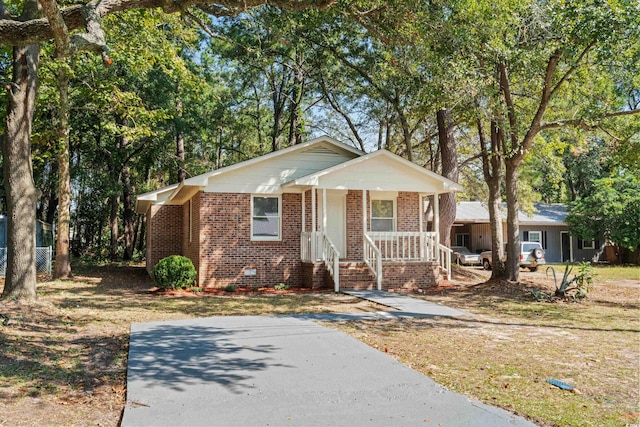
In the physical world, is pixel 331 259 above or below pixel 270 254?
below

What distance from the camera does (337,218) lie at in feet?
54.3

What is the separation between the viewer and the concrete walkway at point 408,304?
1076 cm

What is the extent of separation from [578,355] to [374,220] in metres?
10.1

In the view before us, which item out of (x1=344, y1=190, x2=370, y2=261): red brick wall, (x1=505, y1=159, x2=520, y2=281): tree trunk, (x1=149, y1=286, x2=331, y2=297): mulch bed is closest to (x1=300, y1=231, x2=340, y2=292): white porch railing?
(x1=149, y1=286, x2=331, y2=297): mulch bed

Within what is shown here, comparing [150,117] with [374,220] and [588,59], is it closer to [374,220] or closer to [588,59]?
[374,220]

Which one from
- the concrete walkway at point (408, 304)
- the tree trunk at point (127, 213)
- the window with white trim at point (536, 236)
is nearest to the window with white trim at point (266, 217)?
the concrete walkway at point (408, 304)

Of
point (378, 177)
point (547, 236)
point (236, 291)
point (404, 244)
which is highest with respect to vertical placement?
point (378, 177)

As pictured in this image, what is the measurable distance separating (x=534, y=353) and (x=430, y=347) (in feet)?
4.70

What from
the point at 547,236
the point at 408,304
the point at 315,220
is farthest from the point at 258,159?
the point at 547,236

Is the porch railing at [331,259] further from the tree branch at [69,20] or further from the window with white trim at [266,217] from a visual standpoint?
the tree branch at [69,20]

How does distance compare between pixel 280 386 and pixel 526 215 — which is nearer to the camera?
pixel 280 386

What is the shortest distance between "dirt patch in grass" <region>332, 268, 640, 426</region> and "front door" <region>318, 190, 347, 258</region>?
15.2 feet

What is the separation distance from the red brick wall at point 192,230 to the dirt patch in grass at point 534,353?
777 centimetres

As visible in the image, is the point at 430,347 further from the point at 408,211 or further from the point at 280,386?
the point at 408,211
